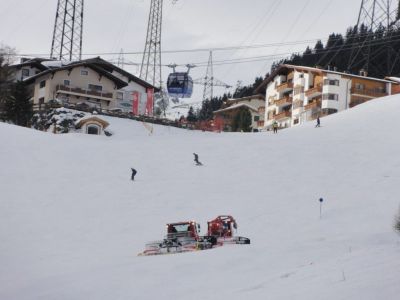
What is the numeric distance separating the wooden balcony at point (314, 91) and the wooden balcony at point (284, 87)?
22.1 feet

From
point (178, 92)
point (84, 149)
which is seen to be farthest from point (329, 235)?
point (178, 92)

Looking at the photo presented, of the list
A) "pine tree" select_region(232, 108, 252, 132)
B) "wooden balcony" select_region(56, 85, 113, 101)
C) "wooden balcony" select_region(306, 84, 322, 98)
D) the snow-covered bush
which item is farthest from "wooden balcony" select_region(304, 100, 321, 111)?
the snow-covered bush

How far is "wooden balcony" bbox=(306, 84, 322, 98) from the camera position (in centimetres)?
8381

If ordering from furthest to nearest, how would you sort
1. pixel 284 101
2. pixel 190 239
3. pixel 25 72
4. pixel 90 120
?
pixel 284 101 → pixel 25 72 → pixel 90 120 → pixel 190 239

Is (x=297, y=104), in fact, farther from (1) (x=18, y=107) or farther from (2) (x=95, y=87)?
(1) (x=18, y=107)

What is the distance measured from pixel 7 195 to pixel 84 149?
1281 cm

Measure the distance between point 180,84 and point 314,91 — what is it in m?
18.4

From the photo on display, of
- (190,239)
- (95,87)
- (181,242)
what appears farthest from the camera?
(95,87)

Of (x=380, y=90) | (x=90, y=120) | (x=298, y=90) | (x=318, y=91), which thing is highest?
(x=298, y=90)

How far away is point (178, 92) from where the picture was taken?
280 ft

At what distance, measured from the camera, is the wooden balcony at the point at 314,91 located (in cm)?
8381

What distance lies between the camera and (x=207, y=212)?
3159 centimetres

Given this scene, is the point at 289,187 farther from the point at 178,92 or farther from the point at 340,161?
the point at 178,92

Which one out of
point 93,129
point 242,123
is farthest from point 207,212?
point 242,123
